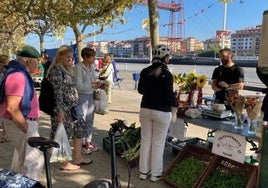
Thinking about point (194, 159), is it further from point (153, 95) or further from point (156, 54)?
point (156, 54)

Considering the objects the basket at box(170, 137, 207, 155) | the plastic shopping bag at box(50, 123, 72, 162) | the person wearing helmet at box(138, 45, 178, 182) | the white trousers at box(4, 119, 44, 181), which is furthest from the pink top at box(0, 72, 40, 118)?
the basket at box(170, 137, 207, 155)

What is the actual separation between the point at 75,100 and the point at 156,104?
46.2 inches

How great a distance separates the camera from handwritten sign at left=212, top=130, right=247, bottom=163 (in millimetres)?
3691

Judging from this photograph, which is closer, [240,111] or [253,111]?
[253,111]

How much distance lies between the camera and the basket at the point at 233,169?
11.8ft

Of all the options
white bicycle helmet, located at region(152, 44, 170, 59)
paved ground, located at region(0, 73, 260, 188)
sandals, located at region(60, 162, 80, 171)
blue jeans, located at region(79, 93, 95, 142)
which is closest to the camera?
white bicycle helmet, located at region(152, 44, 170, 59)

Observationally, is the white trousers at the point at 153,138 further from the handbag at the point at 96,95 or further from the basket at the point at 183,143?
the handbag at the point at 96,95

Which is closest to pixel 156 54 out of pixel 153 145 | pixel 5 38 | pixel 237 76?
pixel 153 145

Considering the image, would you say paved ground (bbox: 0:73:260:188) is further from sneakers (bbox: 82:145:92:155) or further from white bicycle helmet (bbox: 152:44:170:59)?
white bicycle helmet (bbox: 152:44:170:59)

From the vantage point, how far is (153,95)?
160 inches

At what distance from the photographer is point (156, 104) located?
160 inches

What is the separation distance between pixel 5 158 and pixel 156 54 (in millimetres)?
3077

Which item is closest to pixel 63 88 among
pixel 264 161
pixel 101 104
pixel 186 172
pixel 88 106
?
pixel 88 106

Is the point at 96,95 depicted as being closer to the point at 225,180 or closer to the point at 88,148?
the point at 88,148
